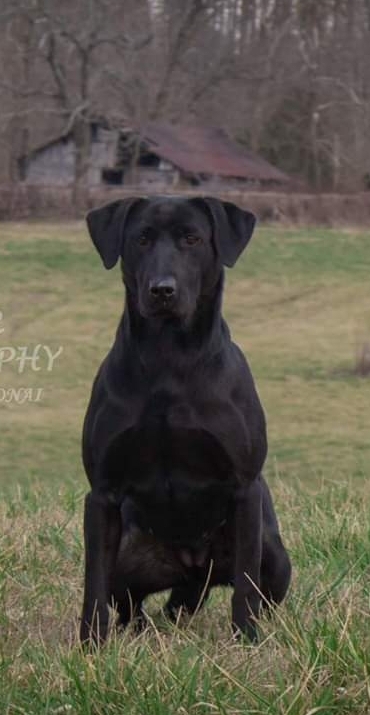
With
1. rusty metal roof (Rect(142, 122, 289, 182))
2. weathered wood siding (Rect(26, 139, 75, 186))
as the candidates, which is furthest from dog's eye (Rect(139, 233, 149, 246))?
weathered wood siding (Rect(26, 139, 75, 186))

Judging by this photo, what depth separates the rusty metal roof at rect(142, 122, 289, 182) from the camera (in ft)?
140

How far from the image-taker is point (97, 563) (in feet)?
13.5

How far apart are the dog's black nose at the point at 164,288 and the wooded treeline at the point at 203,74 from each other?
3716 centimetres

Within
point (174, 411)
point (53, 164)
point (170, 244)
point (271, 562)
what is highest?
point (170, 244)

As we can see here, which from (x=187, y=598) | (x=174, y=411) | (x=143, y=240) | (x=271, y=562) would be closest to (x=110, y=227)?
(x=143, y=240)

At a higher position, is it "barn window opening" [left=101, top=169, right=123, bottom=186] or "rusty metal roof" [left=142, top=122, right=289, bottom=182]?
"rusty metal roof" [left=142, top=122, right=289, bottom=182]

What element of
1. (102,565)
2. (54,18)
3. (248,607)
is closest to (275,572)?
(248,607)

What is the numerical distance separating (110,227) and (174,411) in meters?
0.60

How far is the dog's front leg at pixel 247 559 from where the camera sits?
13.4ft

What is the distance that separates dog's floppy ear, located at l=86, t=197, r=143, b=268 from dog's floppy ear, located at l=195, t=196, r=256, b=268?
0.75 feet

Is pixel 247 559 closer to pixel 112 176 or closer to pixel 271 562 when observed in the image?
pixel 271 562

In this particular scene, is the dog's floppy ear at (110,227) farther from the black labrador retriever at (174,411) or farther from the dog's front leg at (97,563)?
the dog's front leg at (97,563)

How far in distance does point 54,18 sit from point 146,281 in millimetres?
38436

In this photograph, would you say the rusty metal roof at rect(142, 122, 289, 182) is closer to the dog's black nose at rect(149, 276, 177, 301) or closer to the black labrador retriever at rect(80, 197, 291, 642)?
the black labrador retriever at rect(80, 197, 291, 642)
